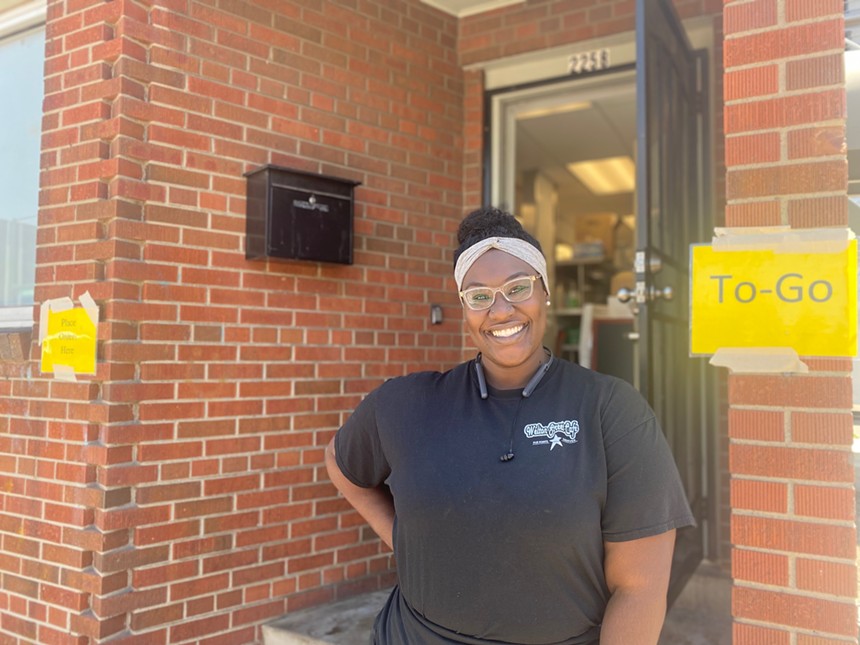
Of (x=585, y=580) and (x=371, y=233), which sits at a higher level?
(x=371, y=233)

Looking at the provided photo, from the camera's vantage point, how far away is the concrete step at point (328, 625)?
323 centimetres

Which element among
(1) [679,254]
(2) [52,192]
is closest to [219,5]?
(2) [52,192]

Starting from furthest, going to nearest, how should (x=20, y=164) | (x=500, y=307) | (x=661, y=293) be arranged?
(x=20, y=164), (x=661, y=293), (x=500, y=307)

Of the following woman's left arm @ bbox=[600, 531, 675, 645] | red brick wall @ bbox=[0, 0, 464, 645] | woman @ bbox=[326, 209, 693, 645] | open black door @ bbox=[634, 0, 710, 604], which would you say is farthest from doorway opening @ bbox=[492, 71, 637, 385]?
woman's left arm @ bbox=[600, 531, 675, 645]

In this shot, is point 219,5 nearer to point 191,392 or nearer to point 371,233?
point 371,233

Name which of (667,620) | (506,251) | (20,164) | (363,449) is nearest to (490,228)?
(506,251)

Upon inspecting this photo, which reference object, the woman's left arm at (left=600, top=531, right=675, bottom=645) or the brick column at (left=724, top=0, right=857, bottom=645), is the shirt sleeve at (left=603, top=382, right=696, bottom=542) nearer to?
the woman's left arm at (left=600, top=531, right=675, bottom=645)

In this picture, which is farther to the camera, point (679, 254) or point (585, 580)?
point (679, 254)

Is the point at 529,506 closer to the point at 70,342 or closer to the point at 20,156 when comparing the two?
the point at 70,342

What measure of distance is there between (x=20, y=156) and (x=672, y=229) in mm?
3075

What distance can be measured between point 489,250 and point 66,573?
227cm

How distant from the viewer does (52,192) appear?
324 cm

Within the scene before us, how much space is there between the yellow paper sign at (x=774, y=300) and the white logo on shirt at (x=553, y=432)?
0.85m

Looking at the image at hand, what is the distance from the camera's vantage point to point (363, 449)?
6.38 feet
